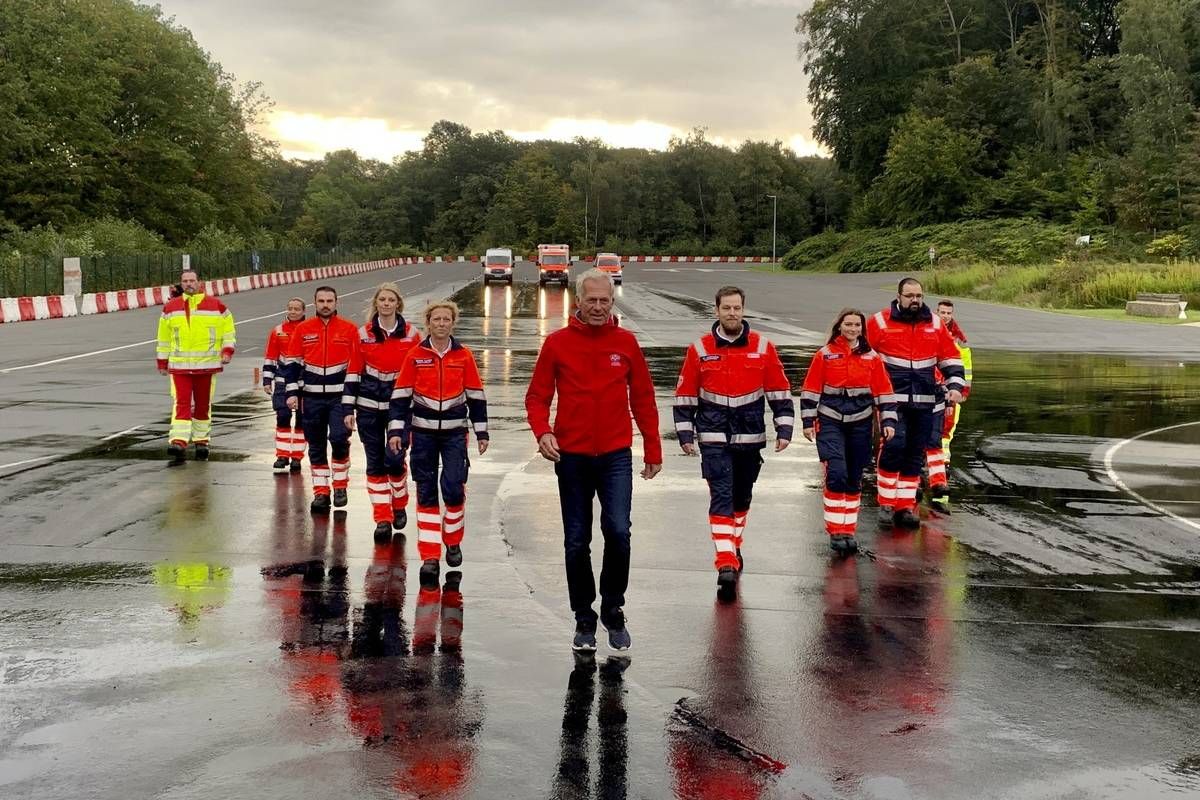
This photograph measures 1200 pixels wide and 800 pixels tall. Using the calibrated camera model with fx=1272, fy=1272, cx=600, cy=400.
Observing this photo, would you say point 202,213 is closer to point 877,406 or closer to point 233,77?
point 233,77

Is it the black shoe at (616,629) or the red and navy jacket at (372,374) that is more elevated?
the red and navy jacket at (372,374)

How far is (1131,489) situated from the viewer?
39.1ft

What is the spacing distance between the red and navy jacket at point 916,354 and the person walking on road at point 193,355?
254 inches

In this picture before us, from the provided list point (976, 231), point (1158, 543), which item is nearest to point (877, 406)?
point (1158, 543)

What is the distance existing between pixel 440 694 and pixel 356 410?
4.09 metres

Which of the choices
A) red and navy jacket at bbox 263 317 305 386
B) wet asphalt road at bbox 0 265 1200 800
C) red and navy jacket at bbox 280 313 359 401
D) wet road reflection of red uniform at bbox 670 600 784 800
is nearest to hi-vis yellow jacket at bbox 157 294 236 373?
wet asphalt road at bbox 0 265 1200 800

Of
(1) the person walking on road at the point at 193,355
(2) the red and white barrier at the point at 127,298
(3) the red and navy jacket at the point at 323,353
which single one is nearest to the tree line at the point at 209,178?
(2) the red and white barrier at the point at 127,298

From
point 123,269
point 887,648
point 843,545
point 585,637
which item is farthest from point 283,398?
point 123,269

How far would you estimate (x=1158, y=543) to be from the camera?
9.60 m

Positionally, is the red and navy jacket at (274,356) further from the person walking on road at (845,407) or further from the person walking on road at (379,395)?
the person walking on road at (845,407)

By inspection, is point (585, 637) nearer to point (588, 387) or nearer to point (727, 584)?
point (588, 387)

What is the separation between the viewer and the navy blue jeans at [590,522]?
6.69 metres

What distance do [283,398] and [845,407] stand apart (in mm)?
5023

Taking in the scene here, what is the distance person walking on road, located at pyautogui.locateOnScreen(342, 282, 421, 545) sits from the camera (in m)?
9.42
